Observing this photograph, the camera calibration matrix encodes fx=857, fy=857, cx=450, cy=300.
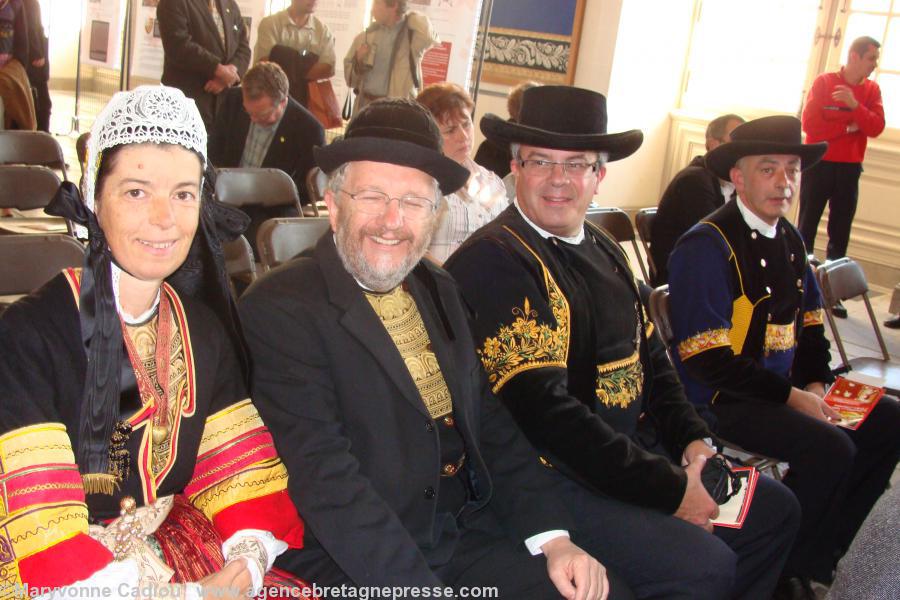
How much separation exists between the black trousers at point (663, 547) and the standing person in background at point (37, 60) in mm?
7129

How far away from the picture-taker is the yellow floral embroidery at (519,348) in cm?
227

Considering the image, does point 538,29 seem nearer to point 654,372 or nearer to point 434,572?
point 654,372

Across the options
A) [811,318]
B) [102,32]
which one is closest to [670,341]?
[811,318]

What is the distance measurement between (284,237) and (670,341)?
144 centimetres

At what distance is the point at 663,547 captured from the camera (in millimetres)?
2154

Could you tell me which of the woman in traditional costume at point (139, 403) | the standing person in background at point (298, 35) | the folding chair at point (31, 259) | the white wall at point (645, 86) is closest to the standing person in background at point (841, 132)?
the white wall at point (645, 86)

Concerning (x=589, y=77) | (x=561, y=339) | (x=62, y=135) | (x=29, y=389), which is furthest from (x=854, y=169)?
(x=62, y=135)

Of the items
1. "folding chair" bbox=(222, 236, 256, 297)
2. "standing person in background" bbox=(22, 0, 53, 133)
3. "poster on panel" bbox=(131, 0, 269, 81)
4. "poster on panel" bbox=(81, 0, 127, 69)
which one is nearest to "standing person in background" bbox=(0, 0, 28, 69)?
"standing person in background" bbox=(22, 0, 53, 133)

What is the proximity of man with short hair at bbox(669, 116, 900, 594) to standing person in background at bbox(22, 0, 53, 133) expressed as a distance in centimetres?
659

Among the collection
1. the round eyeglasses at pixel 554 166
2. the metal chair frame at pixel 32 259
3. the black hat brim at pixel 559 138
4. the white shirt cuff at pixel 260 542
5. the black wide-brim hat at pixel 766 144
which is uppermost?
the black wide-brim hat at pixel 766 144

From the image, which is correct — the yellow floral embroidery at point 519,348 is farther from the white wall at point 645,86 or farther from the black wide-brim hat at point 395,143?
the white wall at point 645,86

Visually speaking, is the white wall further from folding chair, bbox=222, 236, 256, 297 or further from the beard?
the beard

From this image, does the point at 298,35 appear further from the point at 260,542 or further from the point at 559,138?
the point at 260,542

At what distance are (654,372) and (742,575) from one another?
0.65 metres
